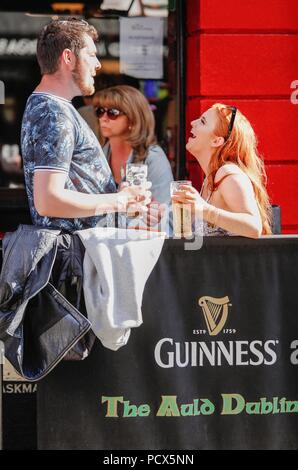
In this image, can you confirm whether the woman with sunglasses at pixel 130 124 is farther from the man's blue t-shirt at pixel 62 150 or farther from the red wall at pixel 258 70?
the man's blue t-shirt at pixel 62 150

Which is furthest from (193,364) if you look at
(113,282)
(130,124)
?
(130,124)

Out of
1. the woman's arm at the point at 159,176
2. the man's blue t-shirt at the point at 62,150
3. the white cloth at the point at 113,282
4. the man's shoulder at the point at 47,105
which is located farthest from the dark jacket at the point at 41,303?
the woman's arm at the point at 159,176

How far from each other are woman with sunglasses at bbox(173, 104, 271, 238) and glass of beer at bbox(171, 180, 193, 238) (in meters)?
0.03

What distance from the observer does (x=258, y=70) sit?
5.89m

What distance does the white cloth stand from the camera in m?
3.65

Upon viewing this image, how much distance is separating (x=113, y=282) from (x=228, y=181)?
764 mm

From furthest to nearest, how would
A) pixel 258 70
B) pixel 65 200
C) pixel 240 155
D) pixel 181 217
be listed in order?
pixel 258 70, pixel 240 155, pixel 181 217, pixel 65 200

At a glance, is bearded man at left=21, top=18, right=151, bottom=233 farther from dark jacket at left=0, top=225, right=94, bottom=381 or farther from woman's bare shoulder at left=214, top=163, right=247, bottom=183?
woman's bare shoulder at left=214, top=163, right=247, bottom=183

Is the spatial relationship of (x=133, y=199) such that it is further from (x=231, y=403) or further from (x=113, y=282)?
(x=231, y=403)

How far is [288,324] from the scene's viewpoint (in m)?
3.88

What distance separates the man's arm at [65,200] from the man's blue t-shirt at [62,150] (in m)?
0.05

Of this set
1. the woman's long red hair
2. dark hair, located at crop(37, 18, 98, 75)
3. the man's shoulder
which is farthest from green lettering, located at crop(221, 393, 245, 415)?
dark hair, located at crop(37, 18, 98, 75)

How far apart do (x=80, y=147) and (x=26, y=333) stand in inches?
35.2
